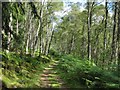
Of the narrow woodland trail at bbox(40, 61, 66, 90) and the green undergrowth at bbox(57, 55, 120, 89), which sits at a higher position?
the green undergrowth at bbox(57, 55, 120, 89)

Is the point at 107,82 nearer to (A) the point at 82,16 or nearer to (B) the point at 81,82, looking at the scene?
(B) the point at 81,82

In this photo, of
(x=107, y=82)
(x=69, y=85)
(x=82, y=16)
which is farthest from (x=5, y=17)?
(x=82, y=16)

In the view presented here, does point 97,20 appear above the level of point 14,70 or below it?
above

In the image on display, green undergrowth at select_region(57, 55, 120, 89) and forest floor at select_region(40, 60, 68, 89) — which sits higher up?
green undergrowth at select_region(57, 55, 120, 89)

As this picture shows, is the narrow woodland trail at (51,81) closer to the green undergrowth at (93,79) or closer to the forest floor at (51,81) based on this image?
the forest floor at (51,81)

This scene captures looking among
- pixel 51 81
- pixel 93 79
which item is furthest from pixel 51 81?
pixel 93 79

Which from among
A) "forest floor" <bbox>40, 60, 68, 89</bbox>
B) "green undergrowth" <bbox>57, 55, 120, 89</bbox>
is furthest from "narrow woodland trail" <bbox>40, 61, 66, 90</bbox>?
"green undergrowth" <bbox>57, 55, 120, 89</bbox>

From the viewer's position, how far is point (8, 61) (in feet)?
34.3

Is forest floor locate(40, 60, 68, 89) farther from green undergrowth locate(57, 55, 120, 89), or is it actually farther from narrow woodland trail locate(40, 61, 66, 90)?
green undergrowth locate(57, 55, 120, 89)

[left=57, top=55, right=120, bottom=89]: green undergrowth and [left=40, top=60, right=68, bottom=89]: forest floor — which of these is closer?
[left=57, top=55, right=120, bottom=89]: green undergrowth

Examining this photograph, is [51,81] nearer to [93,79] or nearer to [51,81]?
[51,81]

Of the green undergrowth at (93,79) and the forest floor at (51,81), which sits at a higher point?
the green undergrowth at (93,79)

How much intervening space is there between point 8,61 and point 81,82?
373 centimetres

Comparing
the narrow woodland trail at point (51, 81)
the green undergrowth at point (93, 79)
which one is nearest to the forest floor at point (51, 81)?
the narrow woodland trail at point (51, 81)
